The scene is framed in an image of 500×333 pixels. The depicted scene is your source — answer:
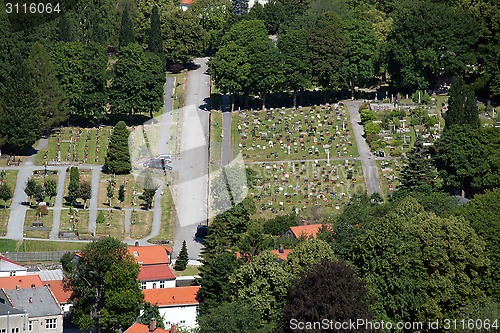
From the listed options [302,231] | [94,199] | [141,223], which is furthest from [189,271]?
[94,199]

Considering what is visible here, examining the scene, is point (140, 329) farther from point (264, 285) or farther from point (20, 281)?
point (20, 281)

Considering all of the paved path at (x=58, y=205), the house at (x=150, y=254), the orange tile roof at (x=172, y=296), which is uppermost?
the paved path at (x=58, y=205)

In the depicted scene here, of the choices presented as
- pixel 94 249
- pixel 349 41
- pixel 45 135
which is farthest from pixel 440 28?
pixel 94 249

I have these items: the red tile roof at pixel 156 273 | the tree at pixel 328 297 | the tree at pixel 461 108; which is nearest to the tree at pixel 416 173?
the tree at pixel 461 108

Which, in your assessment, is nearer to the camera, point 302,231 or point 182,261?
point 182,261

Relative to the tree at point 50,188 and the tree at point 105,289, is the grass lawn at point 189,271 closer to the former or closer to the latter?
the tree at point 105,289

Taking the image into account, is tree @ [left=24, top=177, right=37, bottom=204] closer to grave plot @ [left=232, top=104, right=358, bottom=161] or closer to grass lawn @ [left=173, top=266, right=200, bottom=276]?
grass lawn @ [left=173, top=266, right=200, bottom=276]
